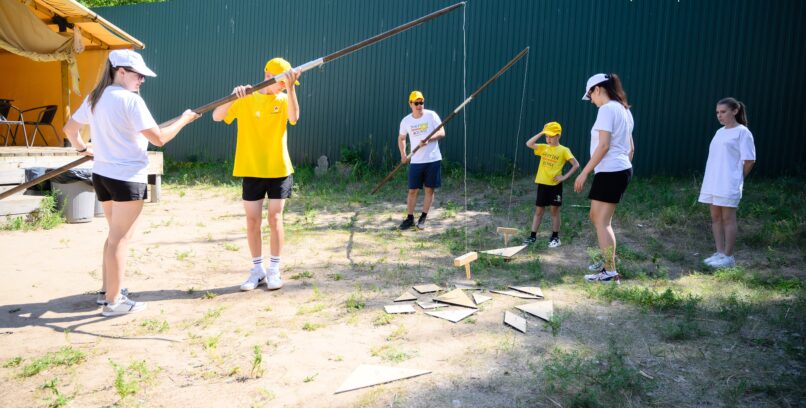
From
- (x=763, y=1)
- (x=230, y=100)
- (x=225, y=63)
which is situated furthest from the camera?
(x=225, y=63)

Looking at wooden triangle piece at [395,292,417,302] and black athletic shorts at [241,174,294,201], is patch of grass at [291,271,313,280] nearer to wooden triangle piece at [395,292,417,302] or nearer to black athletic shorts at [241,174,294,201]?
black athletic shorts at [241,174,294,201]

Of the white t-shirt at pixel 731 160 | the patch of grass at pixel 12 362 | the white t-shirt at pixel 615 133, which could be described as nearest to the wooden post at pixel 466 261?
the white t-shirt at pixel 615 133

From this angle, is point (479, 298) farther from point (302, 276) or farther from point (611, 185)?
point (302, 276)

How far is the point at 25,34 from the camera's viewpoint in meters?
9.32

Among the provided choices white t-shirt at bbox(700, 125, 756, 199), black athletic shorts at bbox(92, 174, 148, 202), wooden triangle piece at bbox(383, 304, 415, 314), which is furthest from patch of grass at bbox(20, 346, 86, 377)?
white t-shirt at bbox(700, 125, 756, 199)

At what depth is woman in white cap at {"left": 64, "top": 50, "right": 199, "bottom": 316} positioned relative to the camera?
3.79m

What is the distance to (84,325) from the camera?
3.91 meters

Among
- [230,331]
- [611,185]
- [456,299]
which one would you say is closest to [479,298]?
[456,299]

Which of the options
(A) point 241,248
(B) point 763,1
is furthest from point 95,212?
A: (B) point 763,1

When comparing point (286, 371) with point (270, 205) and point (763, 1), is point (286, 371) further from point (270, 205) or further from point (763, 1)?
point (763, 1)

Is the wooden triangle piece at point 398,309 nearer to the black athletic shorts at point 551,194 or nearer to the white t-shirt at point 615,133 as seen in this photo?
the white t-shirt at point 615,133

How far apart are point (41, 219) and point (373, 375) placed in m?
5.77

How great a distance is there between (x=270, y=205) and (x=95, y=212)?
454cm

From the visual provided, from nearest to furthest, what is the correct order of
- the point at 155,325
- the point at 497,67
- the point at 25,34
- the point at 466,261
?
the point at 155,325 < the point at 466,261 < the point at 25,34 < the point at 497,67
